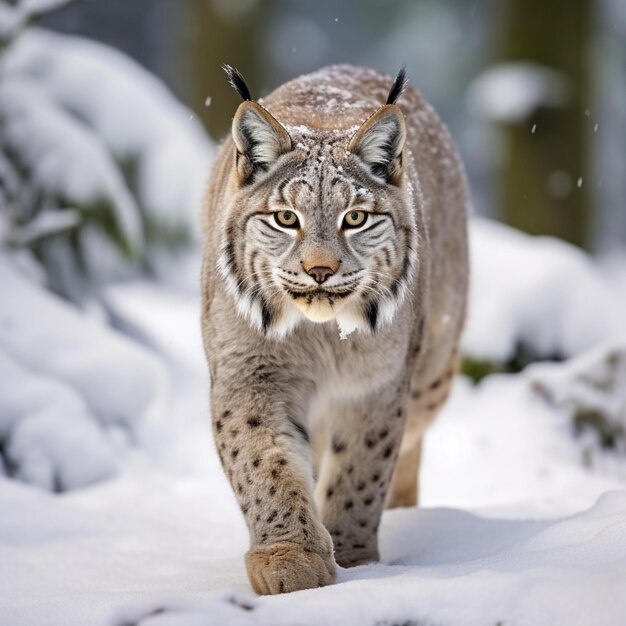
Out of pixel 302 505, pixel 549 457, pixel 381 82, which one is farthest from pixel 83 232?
pixel 302 505

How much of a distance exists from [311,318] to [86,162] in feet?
10.7

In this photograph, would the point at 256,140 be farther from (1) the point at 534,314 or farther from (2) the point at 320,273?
(1) the point at 534,314

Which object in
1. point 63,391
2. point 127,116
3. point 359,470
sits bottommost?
point 359,470

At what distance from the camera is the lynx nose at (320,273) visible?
3277mm

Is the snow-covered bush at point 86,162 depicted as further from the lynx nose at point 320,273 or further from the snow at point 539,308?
the lynx nose at point 320,273

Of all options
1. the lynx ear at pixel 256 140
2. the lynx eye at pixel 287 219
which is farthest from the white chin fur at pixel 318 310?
the lynx ear at pixel 256 140

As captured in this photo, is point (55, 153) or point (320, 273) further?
point (55, 153)

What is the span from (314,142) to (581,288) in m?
4.09

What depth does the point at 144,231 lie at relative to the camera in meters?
7.30

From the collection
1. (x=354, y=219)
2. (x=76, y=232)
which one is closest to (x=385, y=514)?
(x=354, y=219)

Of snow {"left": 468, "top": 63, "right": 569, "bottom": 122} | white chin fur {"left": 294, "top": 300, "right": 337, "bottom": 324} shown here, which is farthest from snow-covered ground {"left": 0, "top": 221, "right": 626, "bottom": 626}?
snow {"left": 468, "top": 63, "right": 569, "bottom": 122}

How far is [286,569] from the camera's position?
315cm

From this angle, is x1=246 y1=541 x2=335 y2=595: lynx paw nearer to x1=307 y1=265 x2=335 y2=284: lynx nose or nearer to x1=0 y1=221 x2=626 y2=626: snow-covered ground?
x1=0 y1=221 x2=626 y2=626: snow-covered ground

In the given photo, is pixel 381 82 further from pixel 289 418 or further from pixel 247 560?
pixel 247 560
